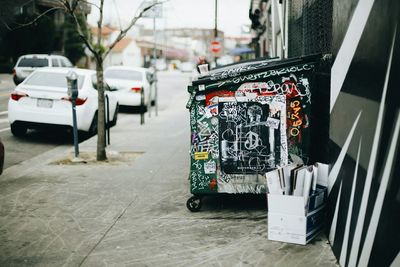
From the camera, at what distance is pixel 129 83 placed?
17438 mm

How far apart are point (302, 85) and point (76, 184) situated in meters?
3.61

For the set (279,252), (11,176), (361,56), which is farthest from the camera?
(11,176)

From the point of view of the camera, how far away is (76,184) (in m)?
7.09

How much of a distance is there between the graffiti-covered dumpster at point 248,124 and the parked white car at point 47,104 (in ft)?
18.2

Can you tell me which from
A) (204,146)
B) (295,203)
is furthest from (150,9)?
(295,203)

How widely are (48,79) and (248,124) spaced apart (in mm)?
A: 6833

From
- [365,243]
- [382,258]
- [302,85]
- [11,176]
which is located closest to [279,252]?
[365,243]

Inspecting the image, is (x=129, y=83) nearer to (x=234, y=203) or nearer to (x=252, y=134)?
(x=234, y=203)

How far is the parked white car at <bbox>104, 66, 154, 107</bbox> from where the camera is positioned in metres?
17.3

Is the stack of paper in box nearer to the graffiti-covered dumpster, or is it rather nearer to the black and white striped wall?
the black and white striped wall

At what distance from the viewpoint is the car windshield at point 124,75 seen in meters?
17.9

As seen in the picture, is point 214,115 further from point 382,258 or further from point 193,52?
point 193,52

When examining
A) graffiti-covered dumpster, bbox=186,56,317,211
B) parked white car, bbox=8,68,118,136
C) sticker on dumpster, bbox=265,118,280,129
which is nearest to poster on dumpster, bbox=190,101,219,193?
graffiti-covered dumpster, bbox=186,56,317,211

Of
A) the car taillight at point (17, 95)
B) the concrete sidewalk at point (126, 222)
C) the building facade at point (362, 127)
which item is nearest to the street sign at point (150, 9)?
the car taillight at point (17, 95)
